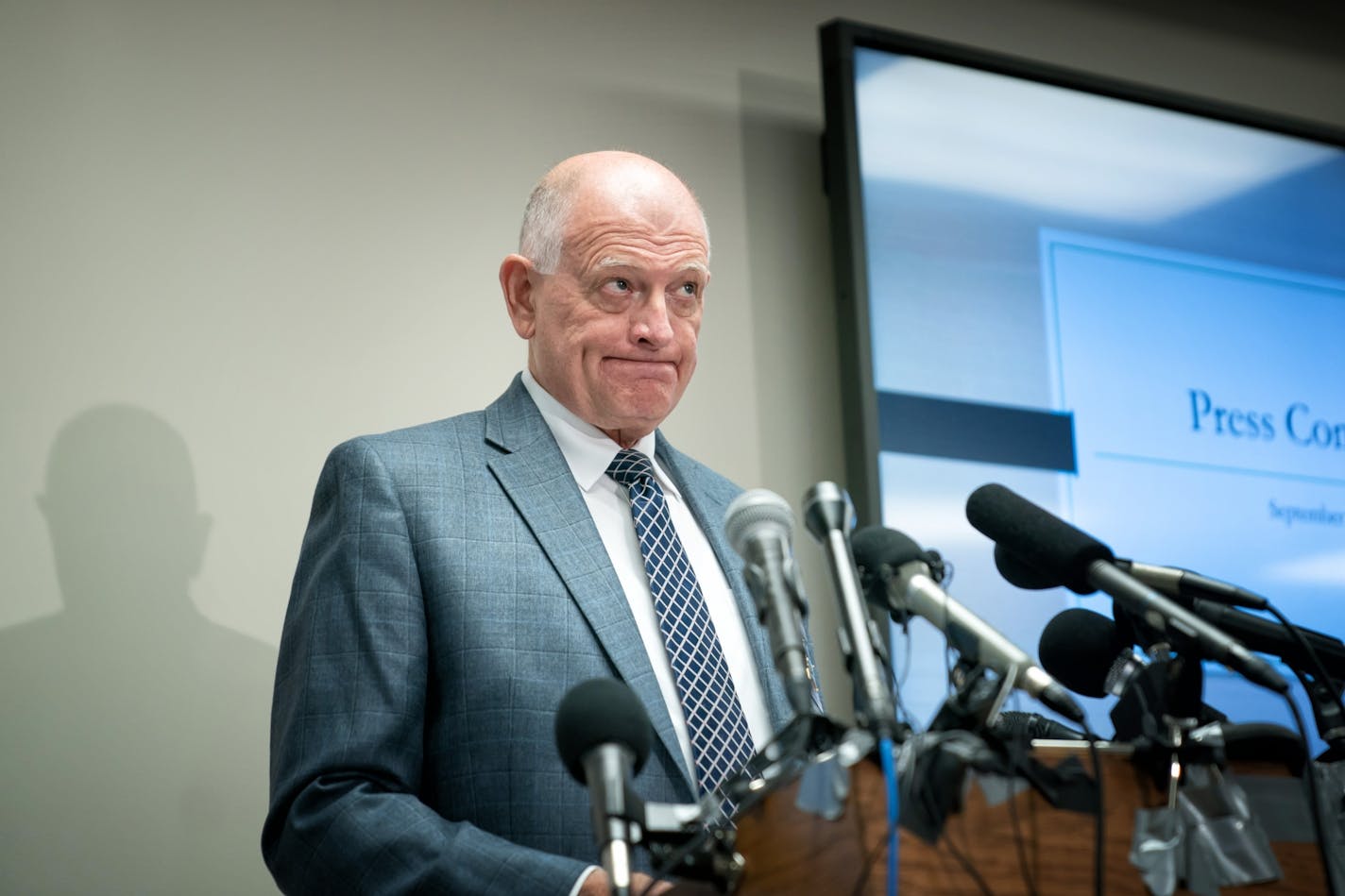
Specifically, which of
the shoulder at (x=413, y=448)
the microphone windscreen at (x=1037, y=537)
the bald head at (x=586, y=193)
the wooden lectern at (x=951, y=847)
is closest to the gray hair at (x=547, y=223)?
the bald head at (x=586, y=193)

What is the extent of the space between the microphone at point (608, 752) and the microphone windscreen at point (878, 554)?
344 millimetres

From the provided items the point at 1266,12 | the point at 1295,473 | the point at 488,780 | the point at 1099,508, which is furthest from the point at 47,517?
the point at 1266,12

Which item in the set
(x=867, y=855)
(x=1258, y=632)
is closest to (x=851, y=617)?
(x=867, y=855)

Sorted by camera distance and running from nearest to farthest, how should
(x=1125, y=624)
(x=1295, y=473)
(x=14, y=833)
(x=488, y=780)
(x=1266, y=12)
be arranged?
1. (x=1125, y=624)
2. (x=488, y=780)
3. (x=14, y=833)
4. (x=1295, y=473)
5. (x=1266, y=12)

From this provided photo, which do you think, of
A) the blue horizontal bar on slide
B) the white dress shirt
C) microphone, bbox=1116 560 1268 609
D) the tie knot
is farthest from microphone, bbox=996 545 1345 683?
the blue horizontal bar on slide

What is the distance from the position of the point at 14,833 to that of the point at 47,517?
579mm

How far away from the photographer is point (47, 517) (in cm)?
278

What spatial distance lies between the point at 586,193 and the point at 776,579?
1.26m

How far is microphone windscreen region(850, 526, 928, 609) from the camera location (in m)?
1.56

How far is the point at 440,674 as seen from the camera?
2.03 meters

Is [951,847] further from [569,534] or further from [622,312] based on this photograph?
[622,312]

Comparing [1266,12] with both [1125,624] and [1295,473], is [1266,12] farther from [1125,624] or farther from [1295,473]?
[1125,624]

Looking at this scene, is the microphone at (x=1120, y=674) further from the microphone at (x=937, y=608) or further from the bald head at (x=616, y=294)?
the bald head at (x=616, y=294)

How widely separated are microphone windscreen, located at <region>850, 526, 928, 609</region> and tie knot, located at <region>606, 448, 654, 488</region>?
0.77 meters
